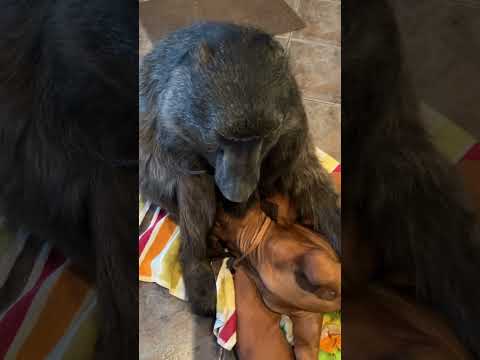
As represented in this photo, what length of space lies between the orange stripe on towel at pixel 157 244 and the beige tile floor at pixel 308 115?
0.06ft

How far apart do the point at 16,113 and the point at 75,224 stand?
0.15m

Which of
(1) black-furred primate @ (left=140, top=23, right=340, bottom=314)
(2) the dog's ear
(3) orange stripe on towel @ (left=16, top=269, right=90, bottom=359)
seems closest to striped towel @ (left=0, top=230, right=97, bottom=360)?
(3) orange stripe on towel @ (left=16, top=269, right=90, bottom=359)

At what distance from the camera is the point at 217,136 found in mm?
422

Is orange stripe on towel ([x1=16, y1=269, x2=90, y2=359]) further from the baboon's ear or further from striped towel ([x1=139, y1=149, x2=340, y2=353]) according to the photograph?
the baboon's ear

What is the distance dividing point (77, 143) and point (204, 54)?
0.18 m

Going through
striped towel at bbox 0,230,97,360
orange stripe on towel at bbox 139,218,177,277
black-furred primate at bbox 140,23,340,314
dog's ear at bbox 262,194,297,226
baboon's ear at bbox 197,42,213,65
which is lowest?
striped towel at bbox 0,230,97,360

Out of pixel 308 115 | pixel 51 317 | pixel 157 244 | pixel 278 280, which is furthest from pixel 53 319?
pixel 308 115

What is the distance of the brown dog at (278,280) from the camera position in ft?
1.55

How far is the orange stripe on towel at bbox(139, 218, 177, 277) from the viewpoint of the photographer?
1.61 ft

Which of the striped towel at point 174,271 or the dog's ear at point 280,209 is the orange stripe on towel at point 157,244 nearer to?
the striped towel at point 174,271

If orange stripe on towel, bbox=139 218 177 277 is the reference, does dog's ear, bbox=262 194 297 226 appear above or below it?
above

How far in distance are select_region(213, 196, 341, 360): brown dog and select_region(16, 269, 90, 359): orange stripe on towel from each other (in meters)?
0.19

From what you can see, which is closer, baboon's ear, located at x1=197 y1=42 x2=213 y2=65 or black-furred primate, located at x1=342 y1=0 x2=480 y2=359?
baboon's ear, located at x1=197 y1=42 x2=213 y2=65

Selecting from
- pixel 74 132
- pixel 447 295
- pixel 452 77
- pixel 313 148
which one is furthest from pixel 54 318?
pixel 452 77
